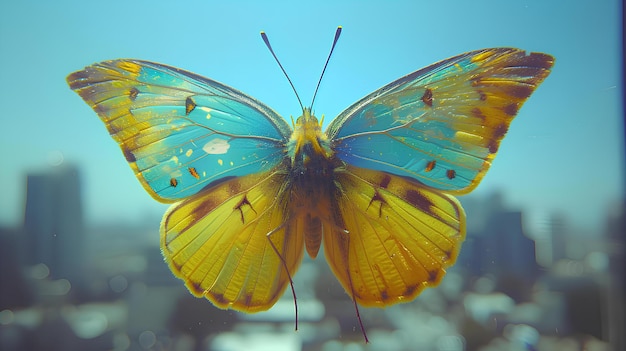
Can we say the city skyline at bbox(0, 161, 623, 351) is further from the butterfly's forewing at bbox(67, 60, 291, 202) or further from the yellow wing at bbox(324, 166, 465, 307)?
the butterfly's forewing at bbox(67, 60, 291, 202)

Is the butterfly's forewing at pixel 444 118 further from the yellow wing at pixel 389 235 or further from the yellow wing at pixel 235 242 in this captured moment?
the yellow wing at pixel 235 242

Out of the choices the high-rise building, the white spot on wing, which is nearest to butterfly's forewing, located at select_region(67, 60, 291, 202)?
the white spot on wing

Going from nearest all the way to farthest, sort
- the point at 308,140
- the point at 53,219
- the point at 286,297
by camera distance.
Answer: the point at 308,140
the point at 286,297
the point at 53,219

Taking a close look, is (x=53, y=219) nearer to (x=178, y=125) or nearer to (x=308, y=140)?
(x=178, y=125)

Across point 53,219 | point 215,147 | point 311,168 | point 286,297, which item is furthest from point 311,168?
point 53,219

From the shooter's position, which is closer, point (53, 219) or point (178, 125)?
point (178, 125)

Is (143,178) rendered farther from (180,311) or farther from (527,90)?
(527,90)

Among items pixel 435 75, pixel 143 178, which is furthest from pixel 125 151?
pixel 435 75

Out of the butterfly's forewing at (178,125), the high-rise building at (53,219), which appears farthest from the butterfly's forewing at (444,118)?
the high-rise building at (53,219)
